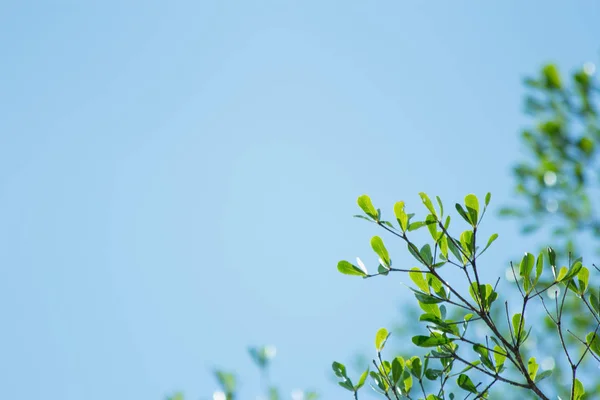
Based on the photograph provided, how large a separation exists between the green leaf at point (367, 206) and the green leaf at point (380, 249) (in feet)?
0.20

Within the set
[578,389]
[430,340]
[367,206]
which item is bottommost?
[578,389]

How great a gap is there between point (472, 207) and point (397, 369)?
1.68 feet

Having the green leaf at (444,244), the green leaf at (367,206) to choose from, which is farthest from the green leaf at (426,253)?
the green leaf at (367,206)

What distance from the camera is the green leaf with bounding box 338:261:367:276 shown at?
178cm

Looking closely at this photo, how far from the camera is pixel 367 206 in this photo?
1758mm

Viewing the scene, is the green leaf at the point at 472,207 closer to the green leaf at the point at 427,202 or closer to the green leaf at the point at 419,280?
the green leaf at the point at 427,202

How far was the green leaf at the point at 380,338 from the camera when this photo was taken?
183cm

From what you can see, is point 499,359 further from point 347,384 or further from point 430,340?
point 347,384

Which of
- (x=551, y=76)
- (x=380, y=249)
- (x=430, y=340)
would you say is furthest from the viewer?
(x=551, y=76)

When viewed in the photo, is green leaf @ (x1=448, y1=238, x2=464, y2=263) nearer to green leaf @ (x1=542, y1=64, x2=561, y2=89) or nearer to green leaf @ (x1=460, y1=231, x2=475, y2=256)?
green leaf @ (x1=460, y1=231, x2=475, y2=256)

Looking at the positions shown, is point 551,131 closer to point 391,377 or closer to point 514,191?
point 514,191

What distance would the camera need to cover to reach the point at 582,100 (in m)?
4.36

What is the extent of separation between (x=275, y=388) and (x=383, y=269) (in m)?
0.97

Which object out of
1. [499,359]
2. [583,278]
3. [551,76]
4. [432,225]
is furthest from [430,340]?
[551,76]
